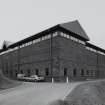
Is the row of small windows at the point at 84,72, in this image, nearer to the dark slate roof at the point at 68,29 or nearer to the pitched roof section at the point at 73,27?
the dark slate roof at the point at 68,29

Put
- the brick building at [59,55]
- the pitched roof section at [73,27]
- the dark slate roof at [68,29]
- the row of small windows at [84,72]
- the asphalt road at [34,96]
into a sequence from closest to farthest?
the asphalt road at [34,96] → the brick building at [59,55] → the dark slate roof at [68,29] → the row of small windows at [84,72] → the pitched roof section at [73,27]

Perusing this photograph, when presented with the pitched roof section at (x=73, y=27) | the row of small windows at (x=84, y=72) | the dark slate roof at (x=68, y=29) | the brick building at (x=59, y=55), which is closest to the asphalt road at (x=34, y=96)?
the brick building at (x=59, y=55)

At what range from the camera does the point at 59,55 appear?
31.8 metres

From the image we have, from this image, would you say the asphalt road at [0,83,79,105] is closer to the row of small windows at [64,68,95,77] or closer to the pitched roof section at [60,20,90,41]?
the row of small windows at [64,68,95,77]

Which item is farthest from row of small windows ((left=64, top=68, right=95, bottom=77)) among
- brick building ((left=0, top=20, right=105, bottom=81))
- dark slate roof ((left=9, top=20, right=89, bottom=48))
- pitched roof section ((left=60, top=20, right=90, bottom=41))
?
pitched roof section ((left=60, top=20, right=90, bottom=41))

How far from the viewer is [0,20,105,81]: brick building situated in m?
32.3

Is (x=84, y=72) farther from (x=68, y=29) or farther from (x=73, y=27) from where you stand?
(x=68, y=29)

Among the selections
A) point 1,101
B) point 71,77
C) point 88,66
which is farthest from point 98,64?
point 1,101

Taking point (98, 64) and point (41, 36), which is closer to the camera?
point (41, 36)

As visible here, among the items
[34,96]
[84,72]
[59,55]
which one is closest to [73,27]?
[59,55]

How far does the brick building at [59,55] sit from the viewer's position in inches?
1271

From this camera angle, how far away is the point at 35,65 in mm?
37406

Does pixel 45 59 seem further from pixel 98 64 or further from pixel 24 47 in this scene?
pixel 98 64

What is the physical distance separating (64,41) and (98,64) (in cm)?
2010
